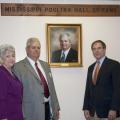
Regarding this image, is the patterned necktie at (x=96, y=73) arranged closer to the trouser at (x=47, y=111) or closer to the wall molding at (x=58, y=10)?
the trouser at (x=47, y=111)

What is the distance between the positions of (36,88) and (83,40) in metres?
1.17

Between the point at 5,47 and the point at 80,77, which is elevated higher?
the point at 5,47

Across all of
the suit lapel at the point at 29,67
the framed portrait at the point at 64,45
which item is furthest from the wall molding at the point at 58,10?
the suit lapel at the point at 29,67

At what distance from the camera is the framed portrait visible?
4324mm

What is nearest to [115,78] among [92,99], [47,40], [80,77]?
[92,99]

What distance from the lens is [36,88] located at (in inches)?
140

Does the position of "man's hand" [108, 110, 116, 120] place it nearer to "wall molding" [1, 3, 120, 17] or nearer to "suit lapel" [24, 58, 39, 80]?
"suit lapel" [24, 58, 39, 80]

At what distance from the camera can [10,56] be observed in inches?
124

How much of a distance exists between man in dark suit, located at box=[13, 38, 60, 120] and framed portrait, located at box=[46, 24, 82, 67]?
54 cm

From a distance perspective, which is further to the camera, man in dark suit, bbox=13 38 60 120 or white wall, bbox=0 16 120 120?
white wall, bbox=0 16 120 120

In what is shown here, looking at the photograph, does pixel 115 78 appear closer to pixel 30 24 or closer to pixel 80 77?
pixel 80 77

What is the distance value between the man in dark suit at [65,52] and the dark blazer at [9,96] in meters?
1.28

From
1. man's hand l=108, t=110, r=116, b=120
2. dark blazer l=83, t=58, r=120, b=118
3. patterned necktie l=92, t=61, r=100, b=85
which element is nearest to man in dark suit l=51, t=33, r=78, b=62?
patterned necktie l=92, t=61, r=100, b=85

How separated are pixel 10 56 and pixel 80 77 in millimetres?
1472
